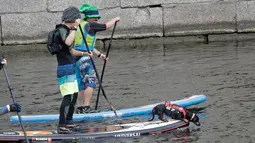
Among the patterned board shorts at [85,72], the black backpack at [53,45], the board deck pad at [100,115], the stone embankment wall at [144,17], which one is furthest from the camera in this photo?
the stone embankment wall at [144,17]

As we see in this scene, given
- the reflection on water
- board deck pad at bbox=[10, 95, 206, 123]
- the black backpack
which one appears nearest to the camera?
the black backpack

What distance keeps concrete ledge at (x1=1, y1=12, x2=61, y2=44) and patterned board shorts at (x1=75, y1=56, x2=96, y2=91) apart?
726 cm

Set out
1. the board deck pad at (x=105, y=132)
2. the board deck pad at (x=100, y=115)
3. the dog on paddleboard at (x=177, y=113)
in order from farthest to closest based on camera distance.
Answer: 1. the board deck pad at (x=100, y=115)
2. the dog on paddleboard at (x=177, y=113)
3. the board deck pad at (x=105, y=132)

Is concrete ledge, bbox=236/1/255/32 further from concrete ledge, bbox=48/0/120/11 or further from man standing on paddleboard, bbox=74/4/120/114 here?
man standing on paddleboard, bbox=74/4/120/114

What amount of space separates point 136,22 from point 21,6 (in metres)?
2.82

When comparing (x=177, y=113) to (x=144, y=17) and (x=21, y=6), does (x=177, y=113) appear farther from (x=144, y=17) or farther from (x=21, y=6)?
(x=21, y=6)

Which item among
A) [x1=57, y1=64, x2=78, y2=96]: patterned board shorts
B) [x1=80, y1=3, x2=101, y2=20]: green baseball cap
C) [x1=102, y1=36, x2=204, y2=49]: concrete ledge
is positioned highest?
[x1=80, y1=3, x2=101, y2=20]: green baseball cap

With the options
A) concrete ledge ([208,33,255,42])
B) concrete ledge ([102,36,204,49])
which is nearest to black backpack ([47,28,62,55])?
concrete ledge ([102,36,204,49])

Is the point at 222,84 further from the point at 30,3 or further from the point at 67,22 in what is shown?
the point at 30,3

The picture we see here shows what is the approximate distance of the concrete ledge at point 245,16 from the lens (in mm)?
16688

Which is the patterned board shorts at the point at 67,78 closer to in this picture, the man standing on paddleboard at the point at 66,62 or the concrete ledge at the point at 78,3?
the man standing on paddleboard at the point at 66,62

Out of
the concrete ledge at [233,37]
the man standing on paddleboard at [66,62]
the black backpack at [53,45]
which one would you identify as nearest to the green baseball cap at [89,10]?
the man standing on paddleboard at [66,62]

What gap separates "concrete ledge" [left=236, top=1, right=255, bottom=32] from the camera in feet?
54.7

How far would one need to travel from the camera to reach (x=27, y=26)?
56.6 ft
